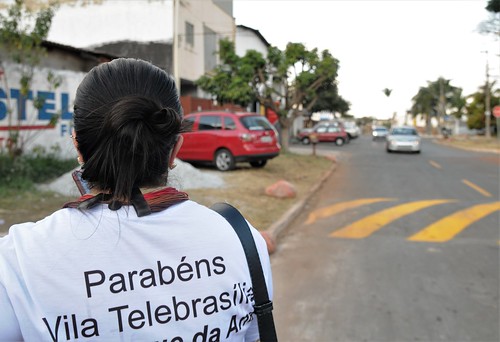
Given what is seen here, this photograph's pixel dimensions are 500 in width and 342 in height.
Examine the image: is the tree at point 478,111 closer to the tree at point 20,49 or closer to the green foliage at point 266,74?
the green foliage at point 266,74

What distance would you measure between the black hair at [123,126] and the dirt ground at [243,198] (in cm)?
553

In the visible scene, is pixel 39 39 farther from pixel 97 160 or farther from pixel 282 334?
pixel 97 160

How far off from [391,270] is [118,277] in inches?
183

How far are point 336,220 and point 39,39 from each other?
680 centimetres

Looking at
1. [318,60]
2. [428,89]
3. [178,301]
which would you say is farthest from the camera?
[428,89]

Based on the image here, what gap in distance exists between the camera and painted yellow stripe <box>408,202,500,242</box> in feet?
21.8

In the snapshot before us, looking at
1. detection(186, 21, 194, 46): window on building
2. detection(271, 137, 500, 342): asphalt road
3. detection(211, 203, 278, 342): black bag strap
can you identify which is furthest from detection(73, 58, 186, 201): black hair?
detection(186, 21, 194, 46): window on building

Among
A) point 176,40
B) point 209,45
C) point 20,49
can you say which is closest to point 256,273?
point 20,49

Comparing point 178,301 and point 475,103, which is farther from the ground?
point 475,103

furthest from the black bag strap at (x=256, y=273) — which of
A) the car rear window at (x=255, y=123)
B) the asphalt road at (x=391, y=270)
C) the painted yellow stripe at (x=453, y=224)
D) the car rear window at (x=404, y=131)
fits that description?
the car rear window at (x=404, y=131)

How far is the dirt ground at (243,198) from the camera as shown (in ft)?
23.0

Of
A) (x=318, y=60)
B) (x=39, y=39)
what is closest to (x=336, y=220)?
(x=39, y=39)

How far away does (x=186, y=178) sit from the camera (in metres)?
10.2

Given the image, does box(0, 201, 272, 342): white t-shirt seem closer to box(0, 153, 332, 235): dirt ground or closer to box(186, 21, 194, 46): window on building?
box(0, 153, 332, 235): dirt ground
